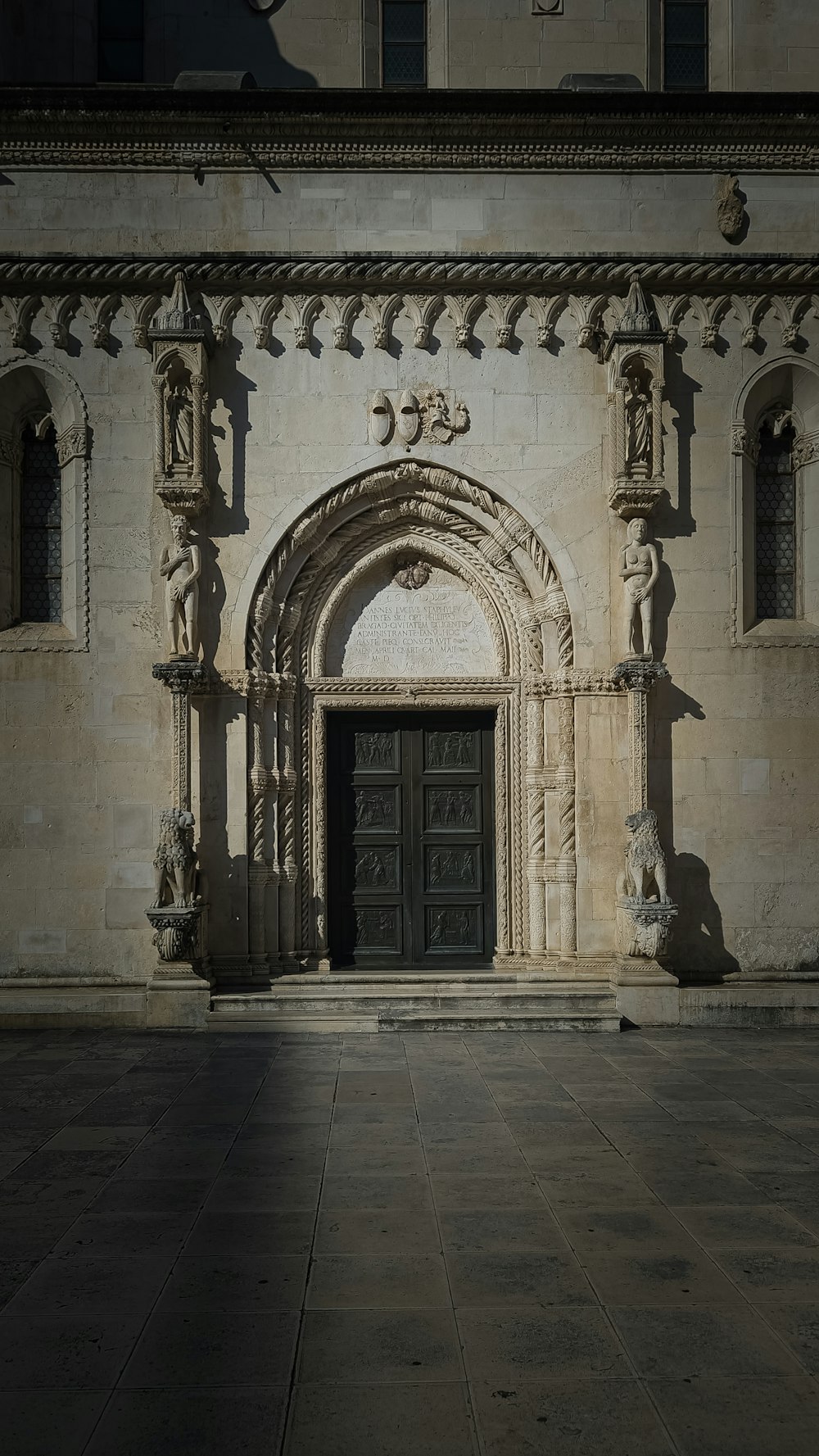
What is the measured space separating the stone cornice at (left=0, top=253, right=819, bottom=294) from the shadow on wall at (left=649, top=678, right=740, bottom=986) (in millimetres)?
3820

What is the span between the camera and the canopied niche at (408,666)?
10.9 meters

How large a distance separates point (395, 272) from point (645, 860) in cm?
584

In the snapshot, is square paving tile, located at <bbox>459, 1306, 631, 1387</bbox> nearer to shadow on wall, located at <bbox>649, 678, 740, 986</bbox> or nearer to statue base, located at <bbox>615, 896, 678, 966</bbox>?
statue base, located at <bbox>615, 896, 678, 966</bbox>

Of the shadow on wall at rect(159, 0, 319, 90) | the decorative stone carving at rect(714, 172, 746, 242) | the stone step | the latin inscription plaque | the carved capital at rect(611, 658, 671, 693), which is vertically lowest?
the stone step

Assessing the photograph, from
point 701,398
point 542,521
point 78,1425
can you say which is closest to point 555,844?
point 542,521

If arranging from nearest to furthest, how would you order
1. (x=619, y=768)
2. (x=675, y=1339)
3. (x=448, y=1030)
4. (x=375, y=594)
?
(x=675, y=1339), (x=448, y=1030), (x=619, y=768), (x=375, y=594)

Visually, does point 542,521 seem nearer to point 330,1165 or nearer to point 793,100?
point 793,100

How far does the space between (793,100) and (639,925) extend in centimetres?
764

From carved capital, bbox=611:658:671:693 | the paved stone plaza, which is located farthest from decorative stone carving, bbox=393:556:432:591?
the paved stone plaza

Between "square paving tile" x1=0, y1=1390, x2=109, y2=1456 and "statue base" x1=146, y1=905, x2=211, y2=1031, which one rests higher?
"statue base" x1=146, y1=905, x2=211, y2=1031

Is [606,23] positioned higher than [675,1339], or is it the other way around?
[606,23]

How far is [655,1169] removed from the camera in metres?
6.17

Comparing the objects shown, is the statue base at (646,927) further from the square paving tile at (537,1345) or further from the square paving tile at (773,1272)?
the square paving tile at (537,1345)

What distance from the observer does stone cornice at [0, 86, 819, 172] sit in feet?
34.2
